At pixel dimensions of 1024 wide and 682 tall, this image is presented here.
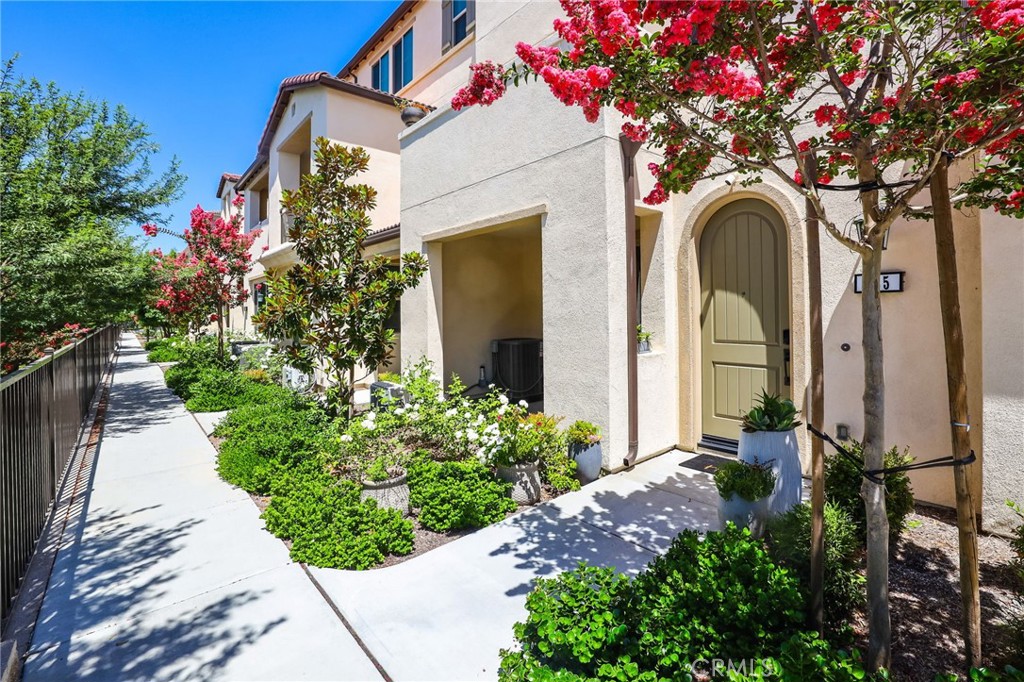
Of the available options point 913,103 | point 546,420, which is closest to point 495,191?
point 546,420

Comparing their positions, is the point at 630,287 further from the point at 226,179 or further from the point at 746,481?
the point at 226,179

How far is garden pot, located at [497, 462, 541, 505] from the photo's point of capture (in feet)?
15.5

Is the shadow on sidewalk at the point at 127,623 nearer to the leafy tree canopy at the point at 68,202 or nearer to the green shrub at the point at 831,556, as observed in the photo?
the green shrub at the point at 831,556

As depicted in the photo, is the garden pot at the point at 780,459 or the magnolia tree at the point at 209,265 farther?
the magnolia tree at the point at 209,265

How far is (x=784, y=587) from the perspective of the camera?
2330 mm

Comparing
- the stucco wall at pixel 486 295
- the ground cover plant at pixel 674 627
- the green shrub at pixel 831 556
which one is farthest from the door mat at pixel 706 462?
the stucco wall at pixel 486 295

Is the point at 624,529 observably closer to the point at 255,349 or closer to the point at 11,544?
the point at 11,544

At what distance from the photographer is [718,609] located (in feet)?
7.51

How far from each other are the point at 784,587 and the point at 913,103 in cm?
229

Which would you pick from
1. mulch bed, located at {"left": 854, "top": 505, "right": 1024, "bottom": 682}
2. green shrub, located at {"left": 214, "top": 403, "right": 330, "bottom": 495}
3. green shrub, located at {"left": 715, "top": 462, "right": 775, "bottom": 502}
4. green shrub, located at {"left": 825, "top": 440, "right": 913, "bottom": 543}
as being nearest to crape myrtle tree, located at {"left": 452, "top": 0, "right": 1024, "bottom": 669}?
→ mulch bed, located at {"left": 854, "top": 505, "right": 1024, "bottom": 682}

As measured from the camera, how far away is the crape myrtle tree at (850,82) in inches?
75.3

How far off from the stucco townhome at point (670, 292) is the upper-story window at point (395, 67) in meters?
5.53

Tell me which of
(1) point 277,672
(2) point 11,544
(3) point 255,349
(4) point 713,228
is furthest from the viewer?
(3) point 255,349

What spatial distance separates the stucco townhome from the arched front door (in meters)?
0.02
